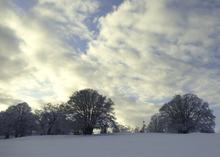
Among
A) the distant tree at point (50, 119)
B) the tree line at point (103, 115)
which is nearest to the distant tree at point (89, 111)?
the tree line at point (103, 115)

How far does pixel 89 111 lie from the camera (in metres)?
58.1

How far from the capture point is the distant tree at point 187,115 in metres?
63.6

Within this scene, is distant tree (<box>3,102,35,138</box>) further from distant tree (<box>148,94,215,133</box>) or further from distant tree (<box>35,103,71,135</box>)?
distant tree (<box>148,94,215,133</box>)

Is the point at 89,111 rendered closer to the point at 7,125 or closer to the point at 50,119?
the point at 50,119

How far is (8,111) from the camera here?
291ft

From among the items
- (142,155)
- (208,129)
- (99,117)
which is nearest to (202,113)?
(208,129)

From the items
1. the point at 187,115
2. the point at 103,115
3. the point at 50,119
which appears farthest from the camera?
the point at 50,119

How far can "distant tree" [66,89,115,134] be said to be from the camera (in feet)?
187

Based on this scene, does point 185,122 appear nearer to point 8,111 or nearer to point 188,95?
point 188,95

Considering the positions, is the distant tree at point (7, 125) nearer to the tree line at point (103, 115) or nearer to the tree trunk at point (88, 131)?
the tree line at point (103, 115)

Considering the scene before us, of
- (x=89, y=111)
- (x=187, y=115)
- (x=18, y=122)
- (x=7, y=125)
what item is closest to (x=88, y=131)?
(x=89, y=111)

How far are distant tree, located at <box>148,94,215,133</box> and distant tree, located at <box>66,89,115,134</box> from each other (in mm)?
14000

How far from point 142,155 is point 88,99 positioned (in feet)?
124

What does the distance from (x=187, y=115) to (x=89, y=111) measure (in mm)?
20880
